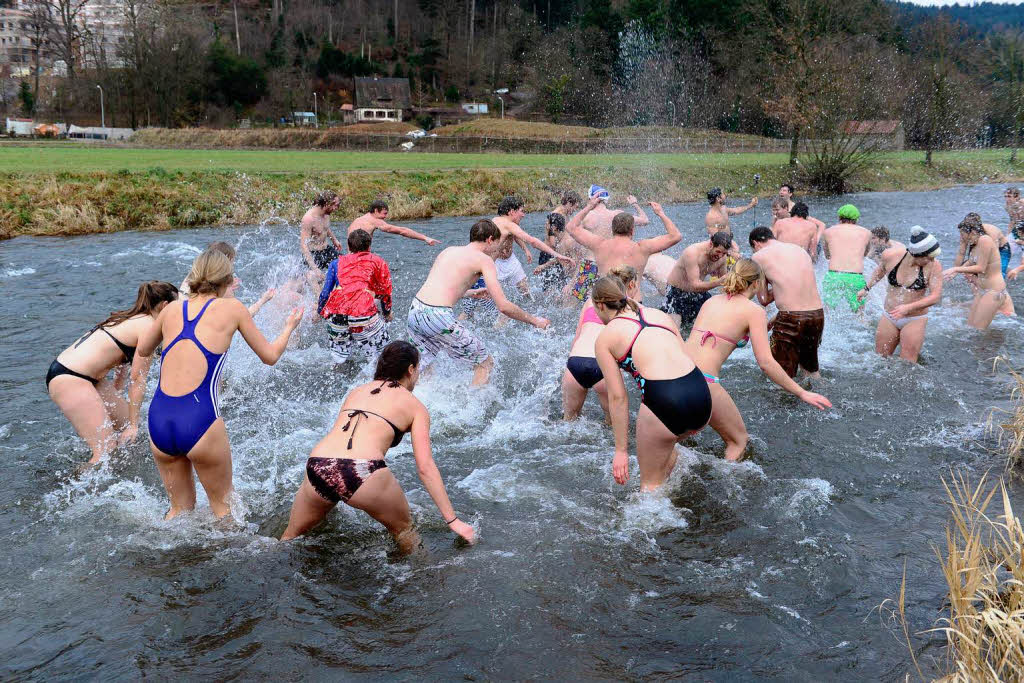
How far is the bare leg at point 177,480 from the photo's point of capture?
473 centimetres

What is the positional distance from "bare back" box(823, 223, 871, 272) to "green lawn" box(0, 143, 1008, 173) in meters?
19.4

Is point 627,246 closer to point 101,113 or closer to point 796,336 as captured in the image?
point 796,336

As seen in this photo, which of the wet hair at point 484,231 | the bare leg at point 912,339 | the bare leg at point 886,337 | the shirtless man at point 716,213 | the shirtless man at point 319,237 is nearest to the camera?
the wet hair at point 484,231

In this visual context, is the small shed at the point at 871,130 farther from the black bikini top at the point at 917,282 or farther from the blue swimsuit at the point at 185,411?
the blue swimsuit at the point at 185,411

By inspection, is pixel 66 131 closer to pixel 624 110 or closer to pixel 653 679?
pixel 624 110

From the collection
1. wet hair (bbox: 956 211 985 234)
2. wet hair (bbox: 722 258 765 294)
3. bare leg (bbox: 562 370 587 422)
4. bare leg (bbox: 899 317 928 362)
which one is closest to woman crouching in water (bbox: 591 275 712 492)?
wet hair (bbox: 722 258 765 294)

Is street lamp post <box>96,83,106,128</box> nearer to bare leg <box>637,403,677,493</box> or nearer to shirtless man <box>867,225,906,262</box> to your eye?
shirtless man <box>867,225,906,262</box>

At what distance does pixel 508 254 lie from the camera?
10492 mm

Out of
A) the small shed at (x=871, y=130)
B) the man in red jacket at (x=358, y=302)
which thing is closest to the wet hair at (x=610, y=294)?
the man in red jacket at (x=358, y=302)

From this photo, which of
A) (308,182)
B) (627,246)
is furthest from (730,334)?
(308,182)

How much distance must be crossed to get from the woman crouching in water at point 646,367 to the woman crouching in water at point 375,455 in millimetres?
1238

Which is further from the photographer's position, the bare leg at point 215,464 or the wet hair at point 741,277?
the wet hair at point 741,277

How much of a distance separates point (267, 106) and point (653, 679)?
75.0 m

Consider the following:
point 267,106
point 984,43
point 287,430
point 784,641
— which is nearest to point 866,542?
point 784,641
